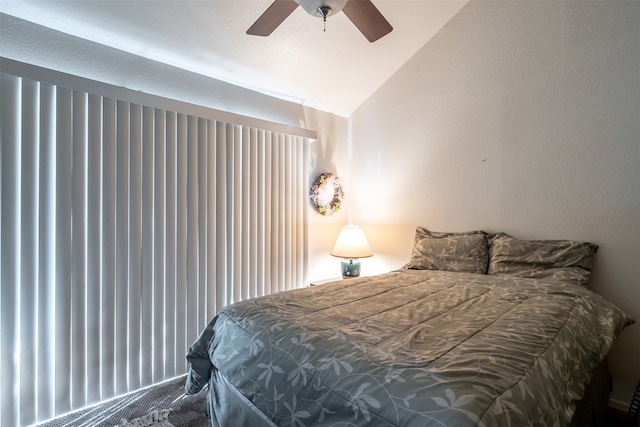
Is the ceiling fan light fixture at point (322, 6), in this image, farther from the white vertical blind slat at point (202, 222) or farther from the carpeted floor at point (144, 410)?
the carpeted floor at point (144, 410)

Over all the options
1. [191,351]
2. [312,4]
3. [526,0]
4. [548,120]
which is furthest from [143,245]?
[526,0]

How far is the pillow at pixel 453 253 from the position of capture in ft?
7.32

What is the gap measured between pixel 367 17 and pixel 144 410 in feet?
8.44

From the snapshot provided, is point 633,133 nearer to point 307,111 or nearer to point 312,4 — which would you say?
point 312,4

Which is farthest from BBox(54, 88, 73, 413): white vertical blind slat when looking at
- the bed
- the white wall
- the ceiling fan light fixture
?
the white wall

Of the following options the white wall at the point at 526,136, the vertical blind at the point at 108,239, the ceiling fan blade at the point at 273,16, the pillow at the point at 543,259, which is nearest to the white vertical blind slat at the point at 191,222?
the vertical blind at the point at 108,239

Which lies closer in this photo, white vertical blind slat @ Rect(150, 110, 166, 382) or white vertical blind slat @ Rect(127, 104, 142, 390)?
white vertical blind slat @ Rect(127, 104, 142, 390)

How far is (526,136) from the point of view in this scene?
7.30 ft

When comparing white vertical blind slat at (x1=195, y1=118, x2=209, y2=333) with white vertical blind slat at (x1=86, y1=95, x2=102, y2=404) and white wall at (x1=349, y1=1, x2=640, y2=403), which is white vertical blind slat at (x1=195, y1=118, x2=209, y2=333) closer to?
white vertical blind slat at (x1=86, y1=95, x2=102, y2=404)

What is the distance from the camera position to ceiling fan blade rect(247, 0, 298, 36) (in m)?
1.61

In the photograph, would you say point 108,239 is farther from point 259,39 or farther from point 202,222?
point 259,39

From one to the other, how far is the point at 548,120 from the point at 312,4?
1772mm

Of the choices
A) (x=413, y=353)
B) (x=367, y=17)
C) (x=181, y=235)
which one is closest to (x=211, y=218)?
(x=181, y=235)

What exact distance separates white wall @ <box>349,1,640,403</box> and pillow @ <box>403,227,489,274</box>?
0.65 ft
